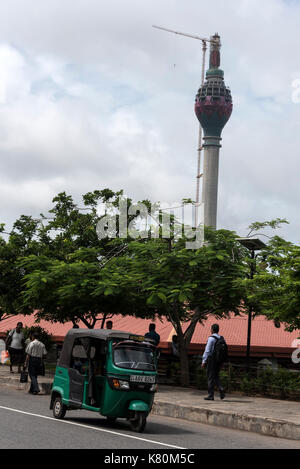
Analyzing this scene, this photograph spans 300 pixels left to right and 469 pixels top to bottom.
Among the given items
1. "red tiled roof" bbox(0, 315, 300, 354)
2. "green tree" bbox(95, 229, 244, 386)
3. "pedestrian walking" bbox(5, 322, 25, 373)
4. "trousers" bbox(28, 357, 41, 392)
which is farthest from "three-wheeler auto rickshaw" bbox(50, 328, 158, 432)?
"red tiled roof" bbox(0, 315, 300, 354)

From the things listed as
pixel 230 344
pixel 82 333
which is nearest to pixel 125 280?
pixel 82 333

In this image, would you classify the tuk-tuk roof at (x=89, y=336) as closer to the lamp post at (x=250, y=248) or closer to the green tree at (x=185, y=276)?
the green tree at (x=185, y=276)

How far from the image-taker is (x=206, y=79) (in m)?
168

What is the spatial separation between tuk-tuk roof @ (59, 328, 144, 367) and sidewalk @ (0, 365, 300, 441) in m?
3.01

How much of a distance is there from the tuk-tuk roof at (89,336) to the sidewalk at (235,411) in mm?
3013

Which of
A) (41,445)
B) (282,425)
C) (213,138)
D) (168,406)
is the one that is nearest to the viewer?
(41,445)

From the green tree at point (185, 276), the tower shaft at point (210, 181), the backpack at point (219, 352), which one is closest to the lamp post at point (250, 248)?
the green tree at point (185, 276)

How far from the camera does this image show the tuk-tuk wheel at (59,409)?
13.0 metres

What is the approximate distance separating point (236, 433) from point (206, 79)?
16136cm

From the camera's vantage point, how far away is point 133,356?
41.1 feet

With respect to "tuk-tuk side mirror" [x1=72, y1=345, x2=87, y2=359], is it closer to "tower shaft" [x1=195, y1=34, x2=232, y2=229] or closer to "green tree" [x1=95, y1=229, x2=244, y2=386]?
"green tree" [x1=95, y1=229, x2=244, y2=386]

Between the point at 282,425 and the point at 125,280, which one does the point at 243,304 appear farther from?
the point at 282,425

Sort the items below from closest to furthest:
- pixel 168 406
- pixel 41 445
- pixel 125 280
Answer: pixel 41 445 < pixel 168 406 < pixel 125 280

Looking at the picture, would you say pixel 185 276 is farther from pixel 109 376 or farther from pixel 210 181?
pixel 210 181
